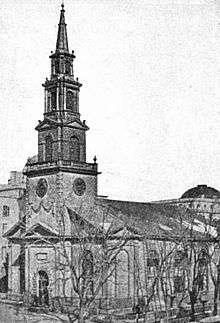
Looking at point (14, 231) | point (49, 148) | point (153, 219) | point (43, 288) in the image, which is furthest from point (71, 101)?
point (43, 288)

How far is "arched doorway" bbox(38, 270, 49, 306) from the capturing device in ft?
145

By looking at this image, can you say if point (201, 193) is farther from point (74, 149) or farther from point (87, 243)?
point (87, 243)

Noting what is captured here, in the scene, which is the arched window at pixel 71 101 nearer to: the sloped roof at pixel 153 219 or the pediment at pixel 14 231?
the sloped roof at pixel 153 219

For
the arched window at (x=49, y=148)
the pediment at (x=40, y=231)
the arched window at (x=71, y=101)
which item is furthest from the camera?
A: the arched window at (x=49, y=148)

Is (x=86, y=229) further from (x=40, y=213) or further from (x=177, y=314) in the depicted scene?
(x=177, y=314)

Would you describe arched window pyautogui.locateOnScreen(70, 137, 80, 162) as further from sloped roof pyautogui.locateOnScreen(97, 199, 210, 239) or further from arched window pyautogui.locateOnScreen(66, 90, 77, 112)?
sloped roof pyautogui.locateOnScreen(97, 199, 210, 239)

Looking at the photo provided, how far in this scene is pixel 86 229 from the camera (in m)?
43.0

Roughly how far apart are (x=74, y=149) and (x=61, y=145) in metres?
1.40

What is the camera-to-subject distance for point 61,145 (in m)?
45.3

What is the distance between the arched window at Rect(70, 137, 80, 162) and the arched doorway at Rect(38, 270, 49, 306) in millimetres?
9988

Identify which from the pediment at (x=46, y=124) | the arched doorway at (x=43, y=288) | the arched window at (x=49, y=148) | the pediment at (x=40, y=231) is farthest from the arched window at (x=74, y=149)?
the arched doorway at (x=43, y=288)

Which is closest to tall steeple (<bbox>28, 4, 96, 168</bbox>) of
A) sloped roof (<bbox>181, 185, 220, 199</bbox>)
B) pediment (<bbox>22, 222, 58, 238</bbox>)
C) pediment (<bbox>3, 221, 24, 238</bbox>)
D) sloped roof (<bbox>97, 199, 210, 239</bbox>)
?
pediment (<bbox>22, 222, 58, 238</bbox>)

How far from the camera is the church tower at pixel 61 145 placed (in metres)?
45.0

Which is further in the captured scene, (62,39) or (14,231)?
(14,231)
